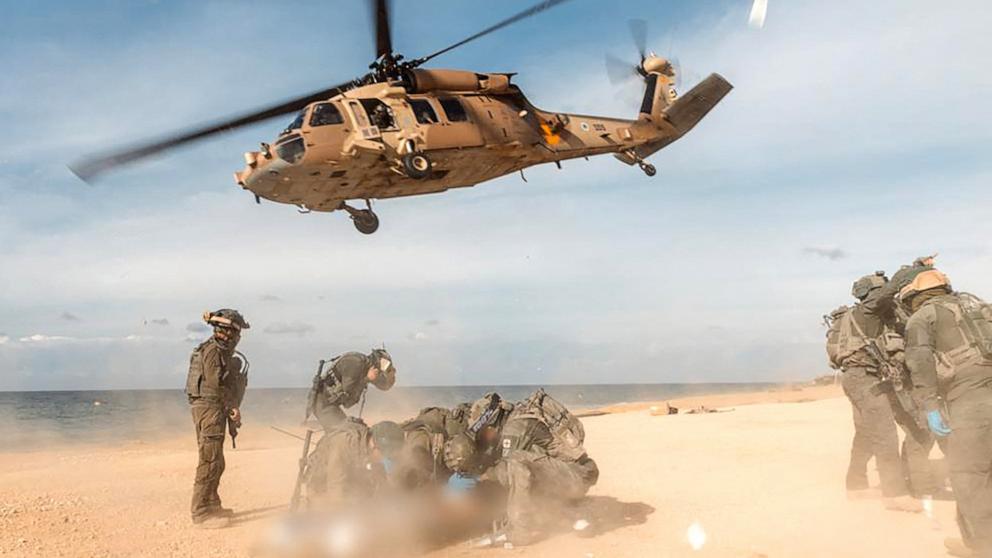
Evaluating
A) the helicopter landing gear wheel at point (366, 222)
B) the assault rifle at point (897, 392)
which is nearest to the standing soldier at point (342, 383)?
the helicopter landing gear wheel at point (366, 222)

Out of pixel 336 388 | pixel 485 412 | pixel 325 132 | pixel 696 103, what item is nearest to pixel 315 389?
pixel 336 388

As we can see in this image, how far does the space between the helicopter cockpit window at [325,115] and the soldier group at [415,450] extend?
3.54 m

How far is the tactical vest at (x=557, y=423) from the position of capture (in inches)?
255

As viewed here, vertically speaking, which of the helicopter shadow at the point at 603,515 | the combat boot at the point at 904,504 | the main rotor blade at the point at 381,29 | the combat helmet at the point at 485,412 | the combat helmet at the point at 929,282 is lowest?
the combat boot at the point at 904,504

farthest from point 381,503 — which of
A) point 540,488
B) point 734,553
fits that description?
point 734,553

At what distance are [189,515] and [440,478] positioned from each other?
3409 mm

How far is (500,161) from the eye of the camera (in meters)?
11.5

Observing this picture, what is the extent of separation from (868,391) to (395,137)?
7064 mm

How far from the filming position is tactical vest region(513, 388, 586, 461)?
6469 millimetres

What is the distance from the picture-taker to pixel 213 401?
7.22 m

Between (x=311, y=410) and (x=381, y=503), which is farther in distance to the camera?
(x=311, y=410)

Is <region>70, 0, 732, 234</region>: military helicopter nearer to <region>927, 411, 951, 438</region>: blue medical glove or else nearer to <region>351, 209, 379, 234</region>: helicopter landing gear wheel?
<region>351, 209, 379, 234</region>: helicopter landing gear wheel

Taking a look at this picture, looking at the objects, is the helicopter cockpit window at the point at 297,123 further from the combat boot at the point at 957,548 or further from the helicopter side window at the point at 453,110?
the combat boot at the point at 957,548

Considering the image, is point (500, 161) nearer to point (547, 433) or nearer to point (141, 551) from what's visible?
point (547, 433)
